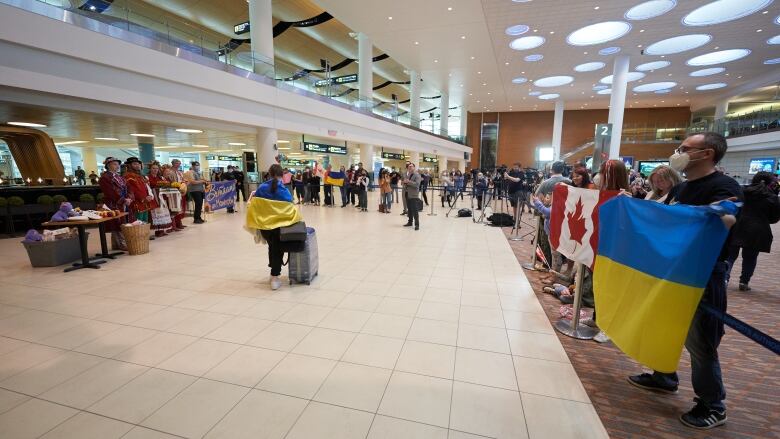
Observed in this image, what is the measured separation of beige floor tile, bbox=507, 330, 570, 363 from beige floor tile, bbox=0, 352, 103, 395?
358 cm

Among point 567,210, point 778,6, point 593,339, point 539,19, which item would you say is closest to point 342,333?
point 593,339

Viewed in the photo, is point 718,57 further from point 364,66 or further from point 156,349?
point 156,349

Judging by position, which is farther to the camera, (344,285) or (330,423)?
(344,285)

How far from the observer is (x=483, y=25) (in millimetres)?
13812

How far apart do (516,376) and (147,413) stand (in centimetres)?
259

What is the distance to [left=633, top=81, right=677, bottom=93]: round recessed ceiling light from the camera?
72.9ft

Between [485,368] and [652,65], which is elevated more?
[652,65]

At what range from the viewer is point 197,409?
2.05m

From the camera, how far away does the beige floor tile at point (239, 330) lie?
2928 mm

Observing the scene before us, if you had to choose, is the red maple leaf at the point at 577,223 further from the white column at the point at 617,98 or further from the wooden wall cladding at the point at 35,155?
the white column at the point at 617,98

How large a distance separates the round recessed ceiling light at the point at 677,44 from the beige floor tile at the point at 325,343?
19.9 metres

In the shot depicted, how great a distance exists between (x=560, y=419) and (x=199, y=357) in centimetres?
278

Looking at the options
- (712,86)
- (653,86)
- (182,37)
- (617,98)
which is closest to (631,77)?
(653,86)

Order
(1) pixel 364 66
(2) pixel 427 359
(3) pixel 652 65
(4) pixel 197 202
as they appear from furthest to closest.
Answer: (3) pixel 652 65, (1) pixel 364 66, (4) pixel 197 202, (2) pixel 427 359
